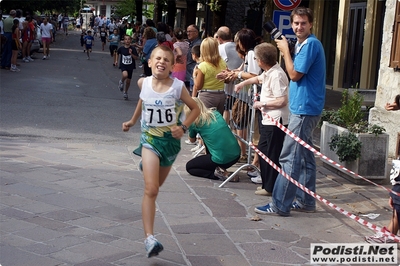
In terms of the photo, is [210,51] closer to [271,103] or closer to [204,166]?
[204,166]

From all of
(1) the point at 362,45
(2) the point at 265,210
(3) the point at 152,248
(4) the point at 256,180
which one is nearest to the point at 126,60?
(1) the point at 362,45

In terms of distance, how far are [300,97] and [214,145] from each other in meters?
2.01

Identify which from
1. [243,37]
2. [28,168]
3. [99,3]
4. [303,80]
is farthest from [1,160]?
[99,3]

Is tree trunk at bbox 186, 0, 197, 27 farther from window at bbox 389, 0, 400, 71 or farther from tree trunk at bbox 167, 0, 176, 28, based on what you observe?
window at bbox 389, 0, 400, 71

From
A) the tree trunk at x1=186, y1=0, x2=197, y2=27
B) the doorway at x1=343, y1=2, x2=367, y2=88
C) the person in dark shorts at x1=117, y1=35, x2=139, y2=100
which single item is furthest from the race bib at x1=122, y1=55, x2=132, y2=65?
the tree trunk at x1=186, y1=0, x2=197, y2=27

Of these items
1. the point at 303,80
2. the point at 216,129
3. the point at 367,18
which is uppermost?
the point at 367,18

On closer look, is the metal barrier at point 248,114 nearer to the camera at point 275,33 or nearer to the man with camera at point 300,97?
the camera at point 275,33

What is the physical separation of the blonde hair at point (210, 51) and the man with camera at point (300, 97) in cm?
228

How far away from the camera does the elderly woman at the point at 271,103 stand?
7355 mm

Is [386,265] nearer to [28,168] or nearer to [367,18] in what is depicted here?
[28,168]

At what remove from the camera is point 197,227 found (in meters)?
6.14

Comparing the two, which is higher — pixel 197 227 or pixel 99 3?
pixel 99 3

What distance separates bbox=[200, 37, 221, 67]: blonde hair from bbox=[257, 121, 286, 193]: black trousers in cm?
180

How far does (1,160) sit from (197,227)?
370cm
